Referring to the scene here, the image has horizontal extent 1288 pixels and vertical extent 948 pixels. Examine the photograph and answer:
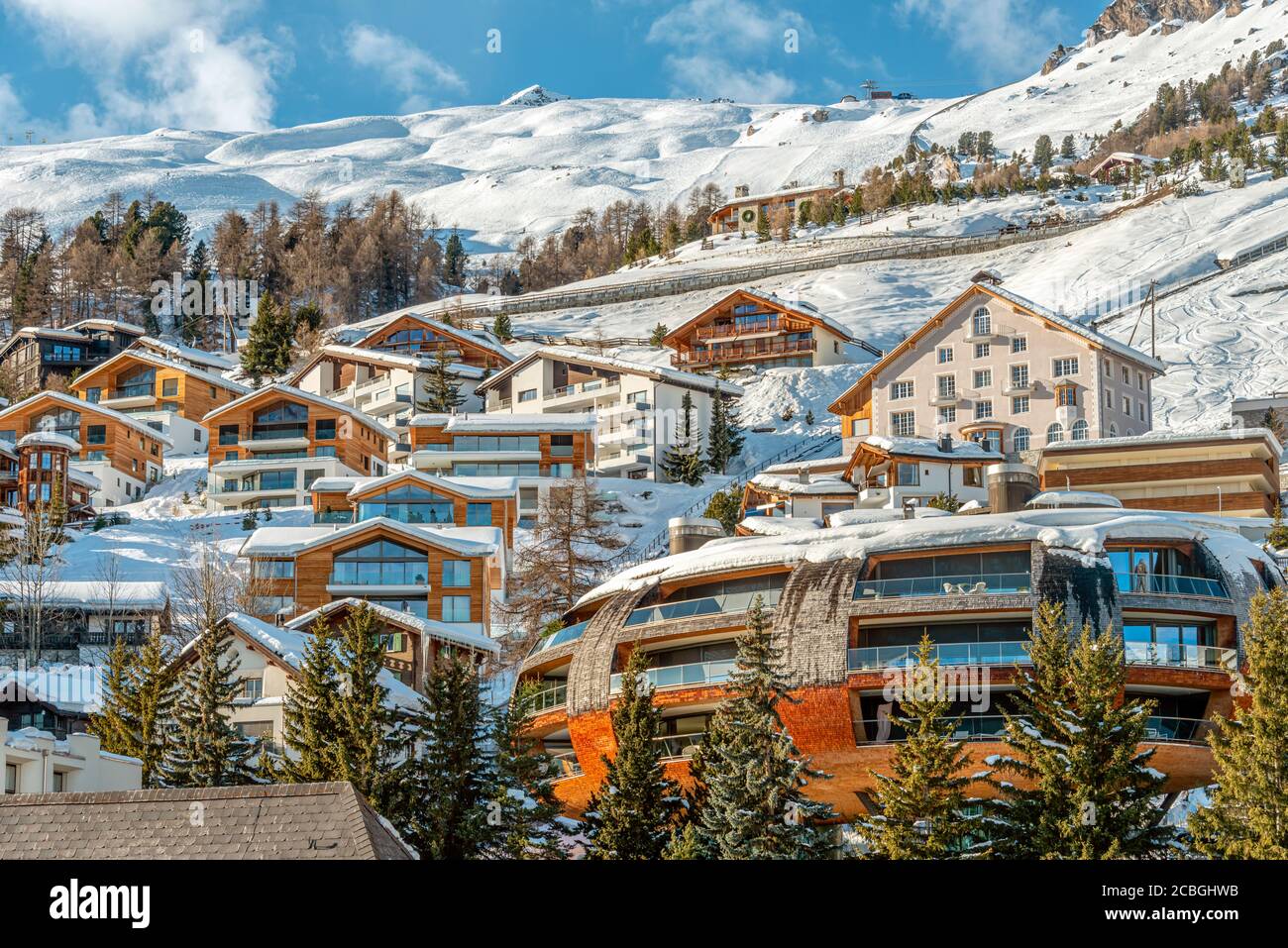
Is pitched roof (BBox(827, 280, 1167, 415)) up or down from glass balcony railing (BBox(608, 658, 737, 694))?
up

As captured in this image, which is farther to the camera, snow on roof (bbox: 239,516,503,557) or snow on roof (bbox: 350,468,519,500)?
snow on roof (bbox: 350,468,519,500)

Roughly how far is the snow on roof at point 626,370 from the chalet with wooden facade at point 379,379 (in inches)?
115

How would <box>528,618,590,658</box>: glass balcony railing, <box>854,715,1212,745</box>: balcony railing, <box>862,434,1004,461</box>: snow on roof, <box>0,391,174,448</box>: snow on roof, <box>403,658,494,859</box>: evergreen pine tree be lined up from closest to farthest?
<box>403,658,494,859</box>: evergreen pine tree → <box>854,715,1212,745</box>: balcony railing → <box>528,618,590,658</box>: glass balcony railing → <box>862,434,1004,461</box>: snow on roof → <box>0,391,174,448</box>: snow on roof

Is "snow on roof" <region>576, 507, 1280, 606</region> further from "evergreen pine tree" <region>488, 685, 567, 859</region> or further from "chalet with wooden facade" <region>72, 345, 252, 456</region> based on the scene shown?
"chalet with wooden facade" <region>72, 345, 252, 456</region>

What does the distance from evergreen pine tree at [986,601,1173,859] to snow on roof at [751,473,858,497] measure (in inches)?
1505

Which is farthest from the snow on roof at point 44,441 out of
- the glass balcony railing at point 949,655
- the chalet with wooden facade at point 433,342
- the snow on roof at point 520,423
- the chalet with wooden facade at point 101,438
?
the glass balcony railing at point 949,655

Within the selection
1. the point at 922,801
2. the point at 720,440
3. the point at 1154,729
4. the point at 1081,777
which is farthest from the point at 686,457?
the point at 1081,777

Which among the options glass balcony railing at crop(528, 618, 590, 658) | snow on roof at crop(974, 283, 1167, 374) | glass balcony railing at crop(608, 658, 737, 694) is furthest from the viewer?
snow on roof at crop(974, 283, 1167, 374)

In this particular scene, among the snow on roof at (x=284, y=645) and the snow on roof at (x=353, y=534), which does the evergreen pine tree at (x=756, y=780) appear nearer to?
the snow on roof at (x=284, y=645)

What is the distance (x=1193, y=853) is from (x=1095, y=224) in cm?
12289

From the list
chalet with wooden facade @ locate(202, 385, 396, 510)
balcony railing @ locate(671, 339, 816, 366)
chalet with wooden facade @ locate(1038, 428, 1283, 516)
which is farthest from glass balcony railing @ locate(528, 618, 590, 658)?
balcony railing @ locate(671, 339, 816, 366)

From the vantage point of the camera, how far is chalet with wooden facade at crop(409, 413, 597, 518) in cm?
9050
